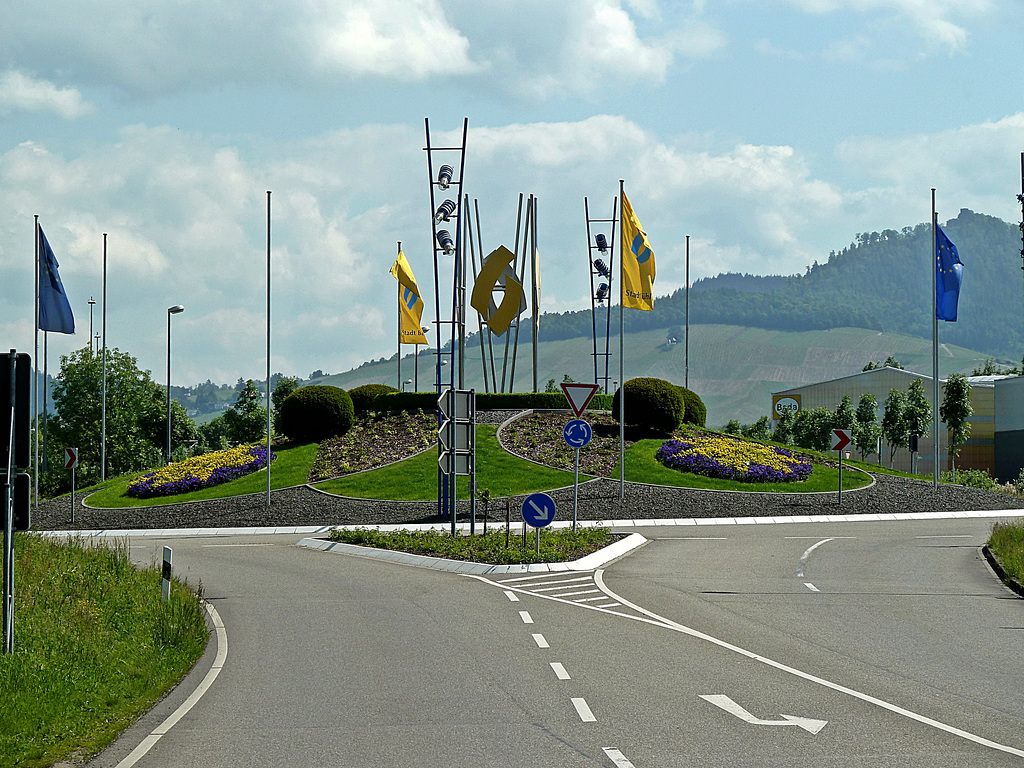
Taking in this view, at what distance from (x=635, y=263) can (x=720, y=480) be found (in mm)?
8550

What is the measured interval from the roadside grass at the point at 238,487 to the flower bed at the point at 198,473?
386 millimetres

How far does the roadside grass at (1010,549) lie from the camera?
60.7 feet

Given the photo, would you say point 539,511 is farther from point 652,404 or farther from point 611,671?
point 652,404

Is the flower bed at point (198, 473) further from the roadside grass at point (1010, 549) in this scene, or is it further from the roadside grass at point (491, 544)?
the roadside grass at point (1010, 549)

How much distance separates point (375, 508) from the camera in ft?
113

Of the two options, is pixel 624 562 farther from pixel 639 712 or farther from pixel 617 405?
pixel 617 405

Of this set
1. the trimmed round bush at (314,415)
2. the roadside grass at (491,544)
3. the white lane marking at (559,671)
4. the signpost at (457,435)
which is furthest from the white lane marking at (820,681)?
the trimmed round bush at (314,415)

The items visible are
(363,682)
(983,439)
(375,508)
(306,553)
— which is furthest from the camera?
(983,439)

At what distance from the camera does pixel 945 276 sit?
129 feet

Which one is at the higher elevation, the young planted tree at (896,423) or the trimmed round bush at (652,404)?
the trimmed round bush at (652,404)

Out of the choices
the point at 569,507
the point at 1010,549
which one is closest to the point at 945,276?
the point at 569,507

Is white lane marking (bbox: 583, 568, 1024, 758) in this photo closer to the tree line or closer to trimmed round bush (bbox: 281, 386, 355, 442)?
trimmed round bush (bbox: 281, 386, 355, 442)

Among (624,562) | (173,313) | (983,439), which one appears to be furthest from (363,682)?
(983,439)

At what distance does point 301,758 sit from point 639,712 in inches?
107
